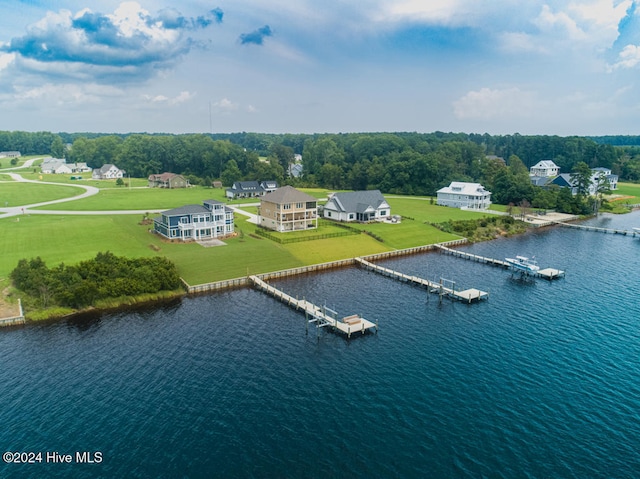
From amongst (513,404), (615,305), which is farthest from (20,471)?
(615,305)

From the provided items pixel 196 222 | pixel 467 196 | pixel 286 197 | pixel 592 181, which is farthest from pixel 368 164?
pixel 196 222

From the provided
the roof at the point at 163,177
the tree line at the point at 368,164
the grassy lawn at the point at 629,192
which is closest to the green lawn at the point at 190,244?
the tree line at the point at 368,164

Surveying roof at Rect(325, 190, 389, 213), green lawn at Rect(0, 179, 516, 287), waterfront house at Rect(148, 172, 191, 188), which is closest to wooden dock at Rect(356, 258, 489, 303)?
green lawn at Rect(0, 179, 516, 287)

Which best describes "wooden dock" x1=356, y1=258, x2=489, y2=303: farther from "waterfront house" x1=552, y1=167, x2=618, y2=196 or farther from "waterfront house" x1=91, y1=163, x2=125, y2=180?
"waterfront house" x1=91, y1=163, x2=125, y2=180

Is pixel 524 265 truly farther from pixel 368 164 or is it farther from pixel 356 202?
pixel 368 164

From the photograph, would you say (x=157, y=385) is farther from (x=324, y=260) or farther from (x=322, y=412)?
(x=324, y=260)

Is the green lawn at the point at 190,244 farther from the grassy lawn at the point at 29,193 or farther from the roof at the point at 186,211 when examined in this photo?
the roof at the point at 186,211
